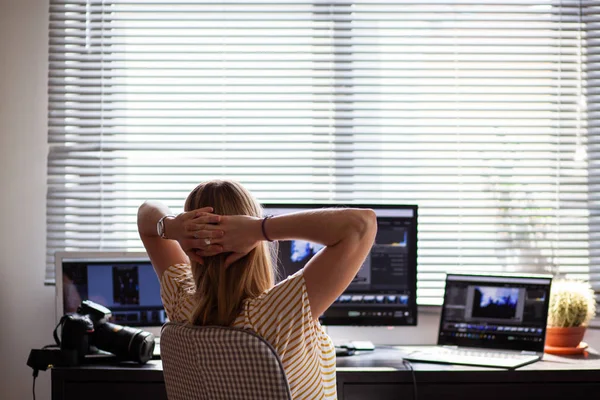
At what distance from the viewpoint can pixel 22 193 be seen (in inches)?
112

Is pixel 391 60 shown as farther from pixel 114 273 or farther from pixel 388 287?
pixel 114 273

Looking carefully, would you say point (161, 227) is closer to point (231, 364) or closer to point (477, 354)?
point (231, 364)

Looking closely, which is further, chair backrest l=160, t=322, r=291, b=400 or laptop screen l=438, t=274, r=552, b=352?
laptop screen l=438, t=274, r=552, b=352

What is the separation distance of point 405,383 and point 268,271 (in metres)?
0.98

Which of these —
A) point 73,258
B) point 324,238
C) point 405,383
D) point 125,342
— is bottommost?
point 405,383

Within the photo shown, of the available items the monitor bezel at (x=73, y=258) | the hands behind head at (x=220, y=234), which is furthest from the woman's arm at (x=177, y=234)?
the monitor bezel at (x=73, y=258)

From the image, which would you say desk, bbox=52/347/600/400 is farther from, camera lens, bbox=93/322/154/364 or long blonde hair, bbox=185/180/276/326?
long blonde hair, bbox=185/180/276/326

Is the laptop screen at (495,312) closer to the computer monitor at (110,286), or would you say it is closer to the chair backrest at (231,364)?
the computer monitor at (110,286)

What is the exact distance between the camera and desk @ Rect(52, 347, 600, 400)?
2.16 metres

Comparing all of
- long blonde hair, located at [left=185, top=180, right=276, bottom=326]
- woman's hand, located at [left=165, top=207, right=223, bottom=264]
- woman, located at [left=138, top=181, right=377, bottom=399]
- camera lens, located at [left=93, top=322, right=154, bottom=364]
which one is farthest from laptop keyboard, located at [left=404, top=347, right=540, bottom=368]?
woman's hand, located at [left=165, top=207, right=223, bottom=264]

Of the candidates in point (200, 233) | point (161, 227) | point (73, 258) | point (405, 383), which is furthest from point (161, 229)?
point (73, 258)

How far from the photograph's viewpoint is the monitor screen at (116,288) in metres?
2.51

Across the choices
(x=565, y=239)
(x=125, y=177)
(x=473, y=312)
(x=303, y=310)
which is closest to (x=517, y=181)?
(x=565, y=239)

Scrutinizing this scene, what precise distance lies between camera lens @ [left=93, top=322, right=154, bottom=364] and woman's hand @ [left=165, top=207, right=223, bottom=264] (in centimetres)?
95
